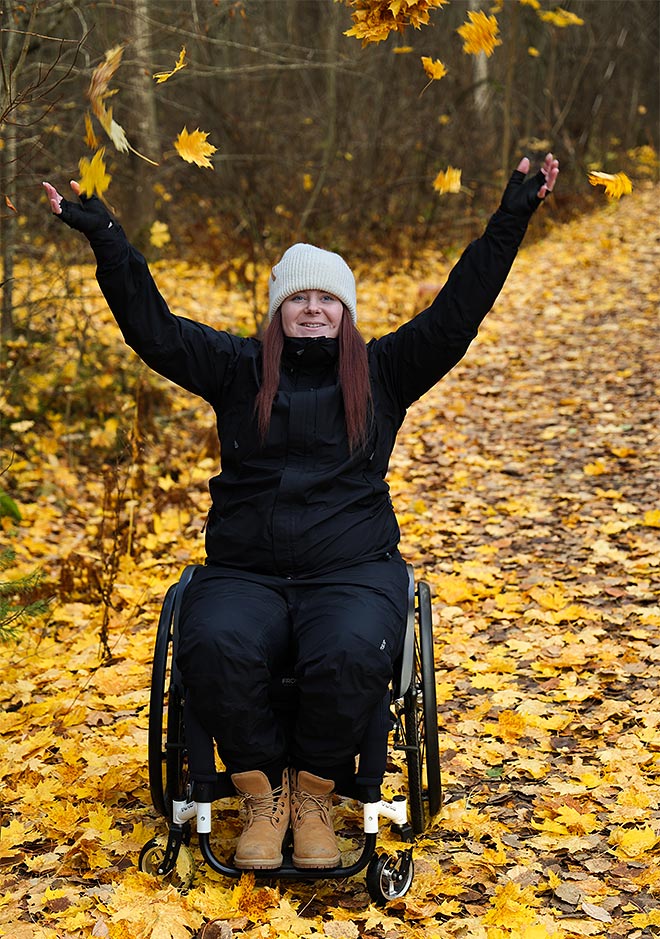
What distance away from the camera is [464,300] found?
2664 mm

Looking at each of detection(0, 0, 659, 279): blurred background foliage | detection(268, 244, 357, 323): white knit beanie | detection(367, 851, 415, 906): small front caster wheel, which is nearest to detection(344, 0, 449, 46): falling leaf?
detection(268, 244, 357, 323): white knit beanie

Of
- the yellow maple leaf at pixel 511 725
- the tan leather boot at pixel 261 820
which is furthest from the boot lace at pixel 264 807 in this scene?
the yellow maple leaf at pixel 511 725

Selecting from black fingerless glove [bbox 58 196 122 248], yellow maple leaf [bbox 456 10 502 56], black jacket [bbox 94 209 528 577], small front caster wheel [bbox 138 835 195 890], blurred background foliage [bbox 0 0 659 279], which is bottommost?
small front caster wheel [bbox 138 835 195 890]

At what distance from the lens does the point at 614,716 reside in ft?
10.6

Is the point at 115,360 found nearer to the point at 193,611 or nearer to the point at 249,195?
the point at 249,195

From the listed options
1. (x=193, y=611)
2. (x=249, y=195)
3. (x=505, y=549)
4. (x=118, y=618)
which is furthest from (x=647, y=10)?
(x=193, y=611)

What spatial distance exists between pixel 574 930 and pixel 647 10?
1884 cm

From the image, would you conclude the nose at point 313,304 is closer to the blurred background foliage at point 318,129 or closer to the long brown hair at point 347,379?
the long brown hair at point 347,379

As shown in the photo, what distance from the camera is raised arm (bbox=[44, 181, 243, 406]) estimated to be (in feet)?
8.00

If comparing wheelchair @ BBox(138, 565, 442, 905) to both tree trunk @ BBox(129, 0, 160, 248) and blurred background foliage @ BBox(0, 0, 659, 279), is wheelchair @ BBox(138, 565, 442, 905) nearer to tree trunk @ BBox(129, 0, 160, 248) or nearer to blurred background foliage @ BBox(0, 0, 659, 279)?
blurred background foliage @ BBox(0, 0, 659, 279)

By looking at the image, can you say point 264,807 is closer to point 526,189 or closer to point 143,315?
point 143,315

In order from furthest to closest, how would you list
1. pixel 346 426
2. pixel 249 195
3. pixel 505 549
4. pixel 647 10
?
pixel 647 10
pixel 249 195
pixel 505 549
pixel 346 426

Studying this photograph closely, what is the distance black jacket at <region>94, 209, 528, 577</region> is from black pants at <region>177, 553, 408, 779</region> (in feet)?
0.43

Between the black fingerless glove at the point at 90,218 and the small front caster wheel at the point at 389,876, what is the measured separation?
1595 millimetres
